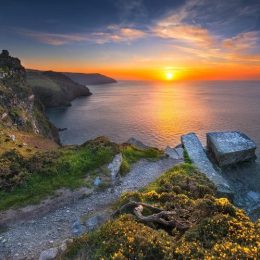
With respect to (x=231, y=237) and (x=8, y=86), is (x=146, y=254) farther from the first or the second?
(x=8, y=86)

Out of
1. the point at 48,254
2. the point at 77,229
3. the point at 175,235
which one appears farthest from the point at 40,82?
the point at 175,235

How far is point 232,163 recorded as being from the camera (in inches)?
1865

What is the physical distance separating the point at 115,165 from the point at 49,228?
11.5 meters

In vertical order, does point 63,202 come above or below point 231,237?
below

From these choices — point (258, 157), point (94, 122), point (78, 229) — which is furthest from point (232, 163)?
point (94, 122)

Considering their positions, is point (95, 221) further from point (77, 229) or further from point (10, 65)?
point (10, 65)

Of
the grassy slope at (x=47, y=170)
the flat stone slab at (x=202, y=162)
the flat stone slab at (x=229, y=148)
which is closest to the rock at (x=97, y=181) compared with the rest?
the grassy slope at (x=47, y=170)

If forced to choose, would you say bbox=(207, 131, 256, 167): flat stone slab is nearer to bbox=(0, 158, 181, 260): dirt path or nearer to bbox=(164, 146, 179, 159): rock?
bbox=(164, 146, 179, 159): rock

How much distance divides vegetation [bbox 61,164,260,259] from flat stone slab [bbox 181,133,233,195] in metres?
13.9

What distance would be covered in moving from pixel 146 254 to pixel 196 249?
2.31 metres

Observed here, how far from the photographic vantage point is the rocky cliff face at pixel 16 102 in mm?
48000

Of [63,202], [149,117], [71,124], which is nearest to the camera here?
[63,202]

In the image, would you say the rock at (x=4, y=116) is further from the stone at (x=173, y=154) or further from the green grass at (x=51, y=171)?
the stone at (x=173, y=154)

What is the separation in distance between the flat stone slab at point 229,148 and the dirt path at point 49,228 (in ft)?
64.4
